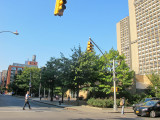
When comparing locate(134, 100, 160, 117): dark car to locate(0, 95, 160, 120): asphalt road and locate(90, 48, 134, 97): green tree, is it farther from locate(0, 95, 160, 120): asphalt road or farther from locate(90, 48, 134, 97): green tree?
locate(90, 48, 134, 97): green tree

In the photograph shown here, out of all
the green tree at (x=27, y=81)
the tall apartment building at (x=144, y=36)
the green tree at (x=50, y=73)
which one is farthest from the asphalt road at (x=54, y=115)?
the tall apartment building at (x=144, y=36)

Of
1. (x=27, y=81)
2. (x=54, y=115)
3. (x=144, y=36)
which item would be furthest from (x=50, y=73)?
(x=144, y=36)

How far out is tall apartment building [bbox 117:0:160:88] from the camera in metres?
110

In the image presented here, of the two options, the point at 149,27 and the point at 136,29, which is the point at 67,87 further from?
the point at 136,29

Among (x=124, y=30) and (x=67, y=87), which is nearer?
(x=67, y=87)

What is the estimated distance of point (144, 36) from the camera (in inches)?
4692

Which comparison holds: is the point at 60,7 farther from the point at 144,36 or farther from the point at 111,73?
the point at 144,36

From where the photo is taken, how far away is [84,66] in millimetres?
23406

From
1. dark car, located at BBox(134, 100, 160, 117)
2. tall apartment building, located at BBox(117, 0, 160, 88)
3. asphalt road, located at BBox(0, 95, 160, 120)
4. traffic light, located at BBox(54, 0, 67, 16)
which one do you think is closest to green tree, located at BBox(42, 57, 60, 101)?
asphalt road, located at BBox(0, 95, 160, 120)

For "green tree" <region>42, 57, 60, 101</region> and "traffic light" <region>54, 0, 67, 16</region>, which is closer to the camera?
"traffic light" <region>54, 0, 67, 16</region>

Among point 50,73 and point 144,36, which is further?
point 144,36

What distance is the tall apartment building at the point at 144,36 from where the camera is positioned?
361 feet

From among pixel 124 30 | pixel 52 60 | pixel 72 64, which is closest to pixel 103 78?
pixel 72 64

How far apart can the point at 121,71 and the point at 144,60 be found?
102 m
